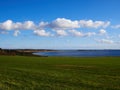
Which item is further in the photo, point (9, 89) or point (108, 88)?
point (108, 88)

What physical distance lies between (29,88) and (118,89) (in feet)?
24.5

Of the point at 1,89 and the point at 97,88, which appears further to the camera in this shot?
the point at 97,88

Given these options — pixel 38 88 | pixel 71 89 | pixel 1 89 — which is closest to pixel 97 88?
pixel 71 89

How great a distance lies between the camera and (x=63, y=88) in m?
18.9

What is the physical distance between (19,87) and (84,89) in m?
5.50

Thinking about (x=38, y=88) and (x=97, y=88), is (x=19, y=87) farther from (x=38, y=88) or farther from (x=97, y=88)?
(x=97, y=88)

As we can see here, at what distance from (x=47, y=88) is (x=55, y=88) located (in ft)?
2.18

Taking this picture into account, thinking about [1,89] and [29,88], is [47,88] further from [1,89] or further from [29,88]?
[1,89]

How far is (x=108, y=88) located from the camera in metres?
19.4

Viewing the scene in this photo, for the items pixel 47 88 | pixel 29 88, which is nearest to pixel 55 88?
pixel 47 88

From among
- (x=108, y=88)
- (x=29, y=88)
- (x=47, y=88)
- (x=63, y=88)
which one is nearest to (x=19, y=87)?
(x=29, y=88)

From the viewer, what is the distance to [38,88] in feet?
61.2

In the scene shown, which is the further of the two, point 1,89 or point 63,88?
point 63,88

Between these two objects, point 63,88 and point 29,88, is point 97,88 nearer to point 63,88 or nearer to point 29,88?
point 63,88
